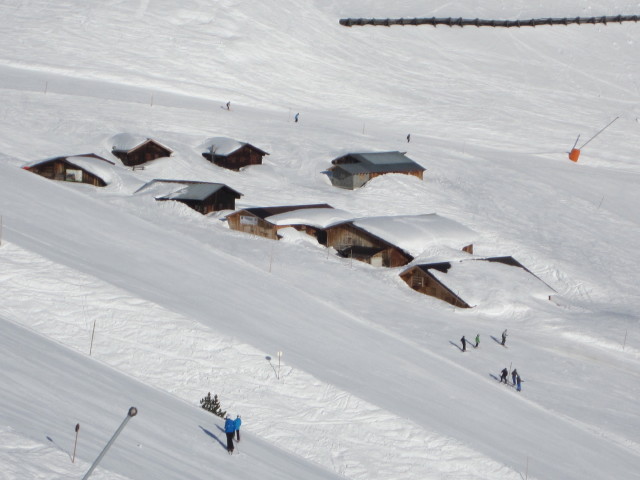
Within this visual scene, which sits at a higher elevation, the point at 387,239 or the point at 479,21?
the point at 479,21

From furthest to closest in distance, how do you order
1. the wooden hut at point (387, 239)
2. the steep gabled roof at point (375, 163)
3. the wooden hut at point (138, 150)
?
the steep gabled roof at point (375, 163)
the wooden hut at point (138, 150)
the wooden hut at point (387, 239)

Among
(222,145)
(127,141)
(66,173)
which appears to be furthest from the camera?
(222,145)

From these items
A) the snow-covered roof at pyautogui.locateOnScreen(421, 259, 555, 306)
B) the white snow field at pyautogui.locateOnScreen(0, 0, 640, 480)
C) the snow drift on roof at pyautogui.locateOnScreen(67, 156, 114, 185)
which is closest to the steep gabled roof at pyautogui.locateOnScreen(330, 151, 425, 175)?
the white snow field at pyautogui.locateOnScreen(0, 0, 640, 480)

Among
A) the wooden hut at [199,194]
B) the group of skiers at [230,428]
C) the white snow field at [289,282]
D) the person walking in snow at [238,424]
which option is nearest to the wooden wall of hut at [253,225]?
the white snow field at [289,282]

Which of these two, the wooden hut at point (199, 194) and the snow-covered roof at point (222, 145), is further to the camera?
the snow-covered roof at point (222, 145)

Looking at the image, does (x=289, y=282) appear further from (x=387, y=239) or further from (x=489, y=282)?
(x=489, y=282)

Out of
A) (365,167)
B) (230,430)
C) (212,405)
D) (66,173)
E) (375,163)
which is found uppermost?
(230,430)

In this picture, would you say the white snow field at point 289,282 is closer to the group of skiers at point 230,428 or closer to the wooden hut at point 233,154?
the group of skiers at point 230,428

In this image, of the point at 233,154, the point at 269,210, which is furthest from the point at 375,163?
the point at 269,210
